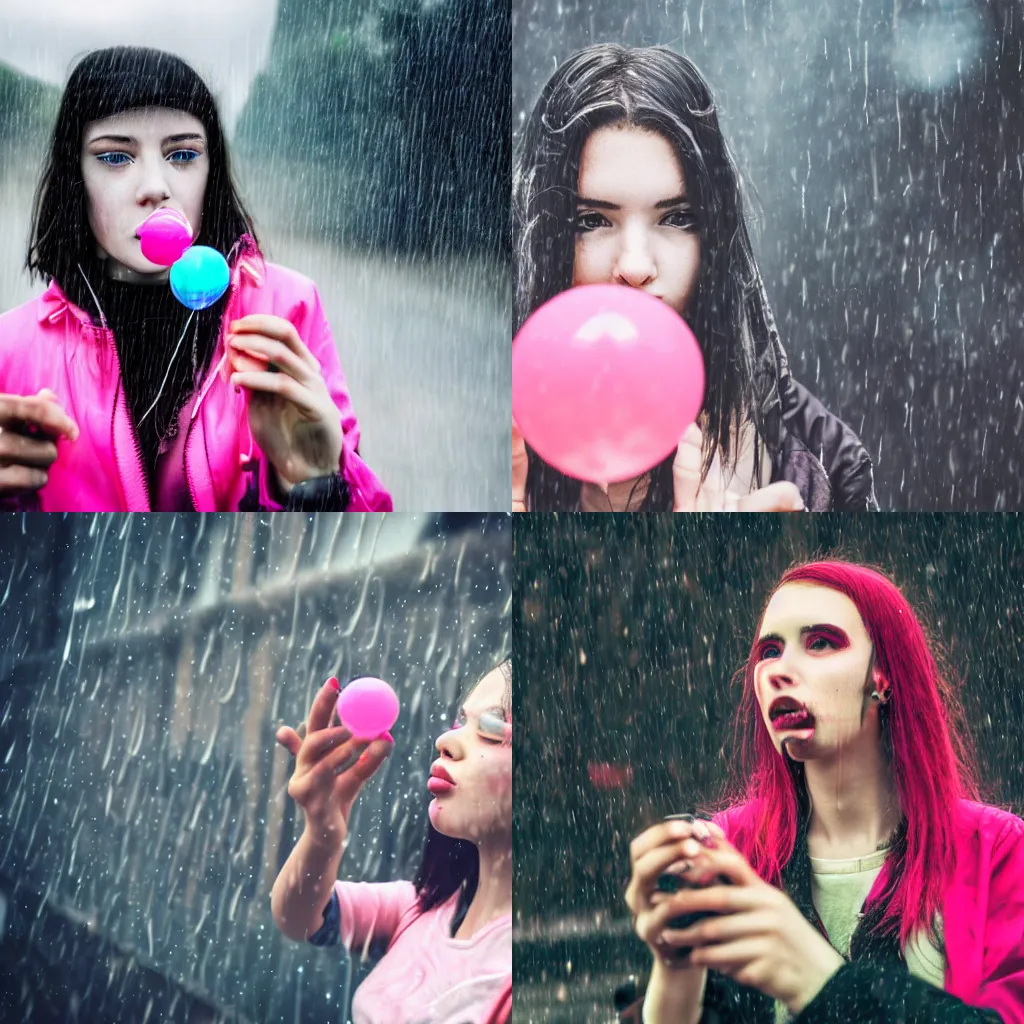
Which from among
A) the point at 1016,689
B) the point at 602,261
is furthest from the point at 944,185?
the point at 1016,689

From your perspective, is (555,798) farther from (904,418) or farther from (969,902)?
(904,418)

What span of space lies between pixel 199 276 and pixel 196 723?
77 centimetres

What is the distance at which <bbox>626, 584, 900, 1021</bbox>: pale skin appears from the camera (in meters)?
2.00

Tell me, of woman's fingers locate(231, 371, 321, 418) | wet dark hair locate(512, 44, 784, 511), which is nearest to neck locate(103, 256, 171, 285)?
woman's fingers locate(231, 371, 321, 418)

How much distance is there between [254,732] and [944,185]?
5.16 ft

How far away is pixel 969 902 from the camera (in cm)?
201

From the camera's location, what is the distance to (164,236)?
2.00 m

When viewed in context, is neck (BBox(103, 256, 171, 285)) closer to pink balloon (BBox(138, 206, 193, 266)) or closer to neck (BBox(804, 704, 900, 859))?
pink balloon (BBox(138, 206, 193, 266))

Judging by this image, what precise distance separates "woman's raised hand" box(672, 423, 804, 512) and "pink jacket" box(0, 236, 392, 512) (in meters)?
0.52

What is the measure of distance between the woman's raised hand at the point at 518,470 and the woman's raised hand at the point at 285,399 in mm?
307

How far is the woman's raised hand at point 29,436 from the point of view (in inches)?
79.3

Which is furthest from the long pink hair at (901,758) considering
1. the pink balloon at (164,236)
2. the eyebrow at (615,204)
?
the pink balloon at (164,236)

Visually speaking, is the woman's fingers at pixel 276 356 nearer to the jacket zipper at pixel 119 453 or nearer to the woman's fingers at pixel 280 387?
the woman's fingers at pixel 280 387

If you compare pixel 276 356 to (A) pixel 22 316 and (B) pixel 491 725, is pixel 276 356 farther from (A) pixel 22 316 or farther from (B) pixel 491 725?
(B) pixel 491 725
